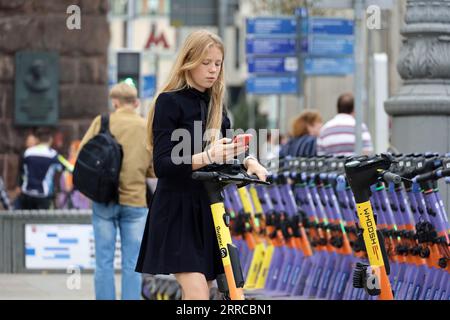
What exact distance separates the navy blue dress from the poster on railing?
30.5 feet

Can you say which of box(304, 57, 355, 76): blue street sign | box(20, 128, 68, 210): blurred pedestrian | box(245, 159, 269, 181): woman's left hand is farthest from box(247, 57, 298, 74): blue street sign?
box(245, 159, 269, 181): woman's left hand

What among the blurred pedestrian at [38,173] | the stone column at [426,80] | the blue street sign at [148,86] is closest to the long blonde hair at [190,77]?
the stone column at [426,80]

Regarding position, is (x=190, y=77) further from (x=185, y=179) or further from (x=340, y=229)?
(x=340, y=229)

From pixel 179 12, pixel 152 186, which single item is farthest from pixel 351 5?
pixel 179 12

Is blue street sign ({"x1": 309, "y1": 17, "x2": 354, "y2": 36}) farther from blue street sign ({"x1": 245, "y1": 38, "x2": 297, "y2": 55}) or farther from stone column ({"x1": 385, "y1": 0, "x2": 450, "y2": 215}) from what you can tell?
stone column ({"x1": 385, "y1": 0, "x2": 450, "y2": 215})

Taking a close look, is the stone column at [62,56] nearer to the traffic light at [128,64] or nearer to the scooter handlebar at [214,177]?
the traffic light at [128,64]

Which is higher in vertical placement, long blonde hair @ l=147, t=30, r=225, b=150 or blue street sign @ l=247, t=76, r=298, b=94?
long blonde hair @ l=147, t=30, r=225, b=150

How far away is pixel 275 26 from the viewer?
1083 inches

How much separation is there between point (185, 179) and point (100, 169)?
4350 millimetres

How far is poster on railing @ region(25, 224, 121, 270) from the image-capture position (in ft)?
54.6

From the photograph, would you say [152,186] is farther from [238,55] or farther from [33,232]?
[238,55]

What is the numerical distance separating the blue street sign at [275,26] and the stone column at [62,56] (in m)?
6.36

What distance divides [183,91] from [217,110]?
0.58ft

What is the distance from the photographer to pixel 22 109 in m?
20.7
